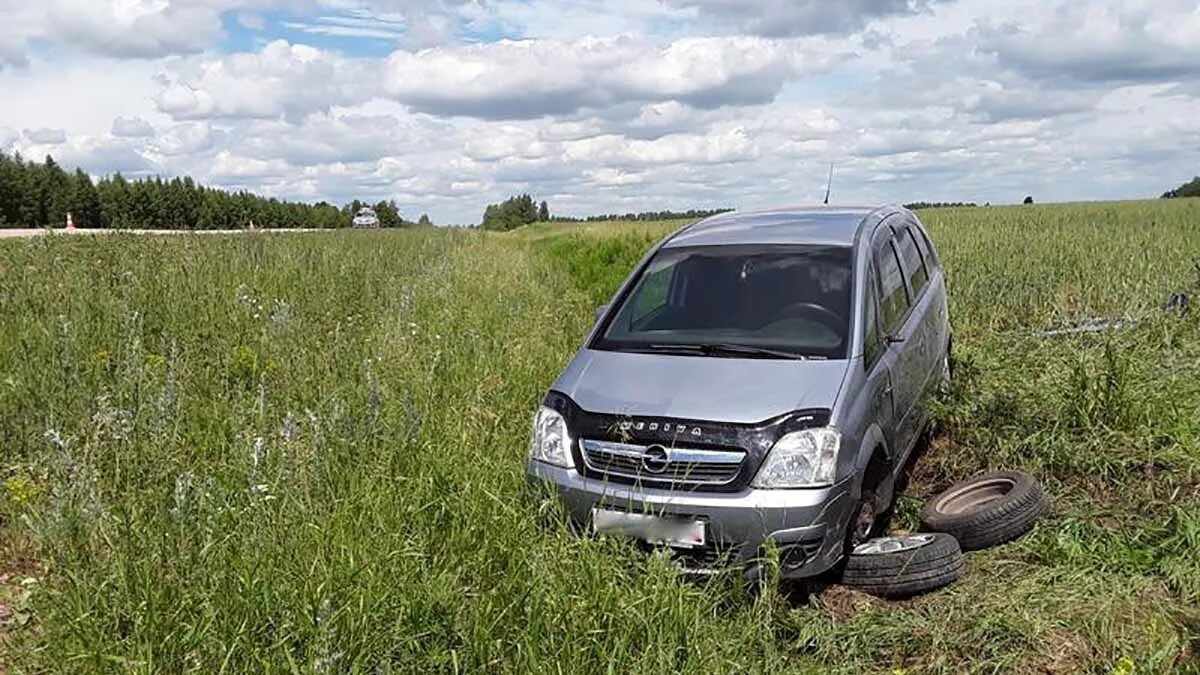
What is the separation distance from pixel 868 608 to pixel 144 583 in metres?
3.07

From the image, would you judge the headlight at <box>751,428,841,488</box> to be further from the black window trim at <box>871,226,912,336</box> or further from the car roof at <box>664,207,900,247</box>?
the car roof at <box>664,207,900,247</box>

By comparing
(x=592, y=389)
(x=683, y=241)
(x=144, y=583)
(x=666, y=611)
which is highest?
(x=683, y=241)

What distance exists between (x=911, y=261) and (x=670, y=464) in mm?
3360

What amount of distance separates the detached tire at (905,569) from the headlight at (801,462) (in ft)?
2.01

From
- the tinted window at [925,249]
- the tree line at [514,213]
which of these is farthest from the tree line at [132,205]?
the tinted window at [925,249]

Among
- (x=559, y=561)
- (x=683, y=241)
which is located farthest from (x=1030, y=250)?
(x=559, y=561)

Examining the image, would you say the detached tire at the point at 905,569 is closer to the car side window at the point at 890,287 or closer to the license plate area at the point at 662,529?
the license plate area at the point at 662,529

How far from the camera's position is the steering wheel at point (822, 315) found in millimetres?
4742

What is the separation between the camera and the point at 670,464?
398cm

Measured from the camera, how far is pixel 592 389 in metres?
4.45

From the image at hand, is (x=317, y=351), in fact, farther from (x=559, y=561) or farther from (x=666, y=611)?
(x=666, y=611)

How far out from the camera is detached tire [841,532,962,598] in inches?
164

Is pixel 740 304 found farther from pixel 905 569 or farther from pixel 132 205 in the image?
pixel 132 205

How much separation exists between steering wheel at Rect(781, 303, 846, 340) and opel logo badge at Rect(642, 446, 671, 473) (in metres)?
1.31
